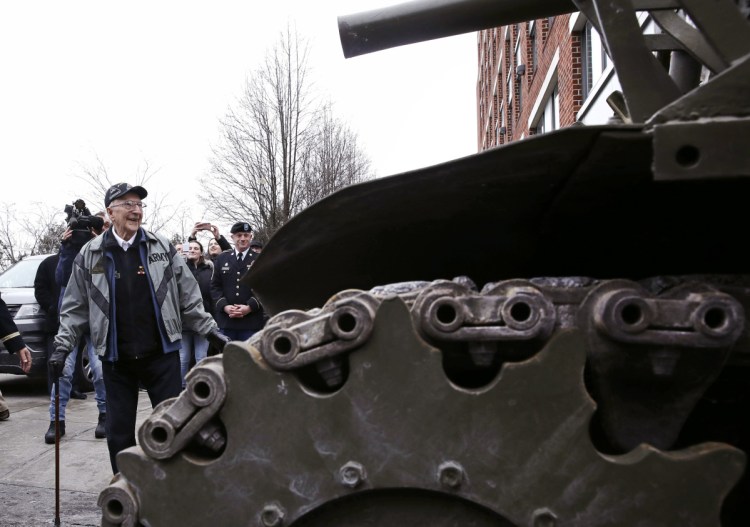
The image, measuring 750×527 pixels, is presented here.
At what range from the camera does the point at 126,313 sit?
4.97 meters

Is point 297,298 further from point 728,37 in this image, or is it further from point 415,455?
point 728,37

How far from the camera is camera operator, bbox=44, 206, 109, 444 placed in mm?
7152

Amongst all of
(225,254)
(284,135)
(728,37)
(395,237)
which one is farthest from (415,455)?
(284,135)

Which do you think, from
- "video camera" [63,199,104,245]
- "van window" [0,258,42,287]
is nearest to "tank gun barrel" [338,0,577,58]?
"video camera" [63,199,104,245]

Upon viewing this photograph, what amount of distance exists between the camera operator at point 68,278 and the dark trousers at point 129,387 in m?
2.10

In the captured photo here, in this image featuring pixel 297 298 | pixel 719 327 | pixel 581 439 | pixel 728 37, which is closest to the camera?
pixel 719 327

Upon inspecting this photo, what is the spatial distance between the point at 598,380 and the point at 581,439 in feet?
0.47

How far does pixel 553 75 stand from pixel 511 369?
15.6 metres

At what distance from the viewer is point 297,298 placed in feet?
7.43

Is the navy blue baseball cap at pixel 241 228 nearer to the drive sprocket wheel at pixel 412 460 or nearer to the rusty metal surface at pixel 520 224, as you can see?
the rusty metal surface at pixel 520 224

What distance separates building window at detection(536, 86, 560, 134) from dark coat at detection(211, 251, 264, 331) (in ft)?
31.7

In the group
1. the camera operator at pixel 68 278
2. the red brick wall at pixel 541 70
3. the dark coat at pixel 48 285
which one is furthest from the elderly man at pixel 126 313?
the red brick wall at pixel 541 70

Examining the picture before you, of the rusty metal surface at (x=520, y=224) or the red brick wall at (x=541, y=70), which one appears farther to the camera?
the red brick wall at (x=541, y=70)

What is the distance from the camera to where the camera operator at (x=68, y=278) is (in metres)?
7.15
